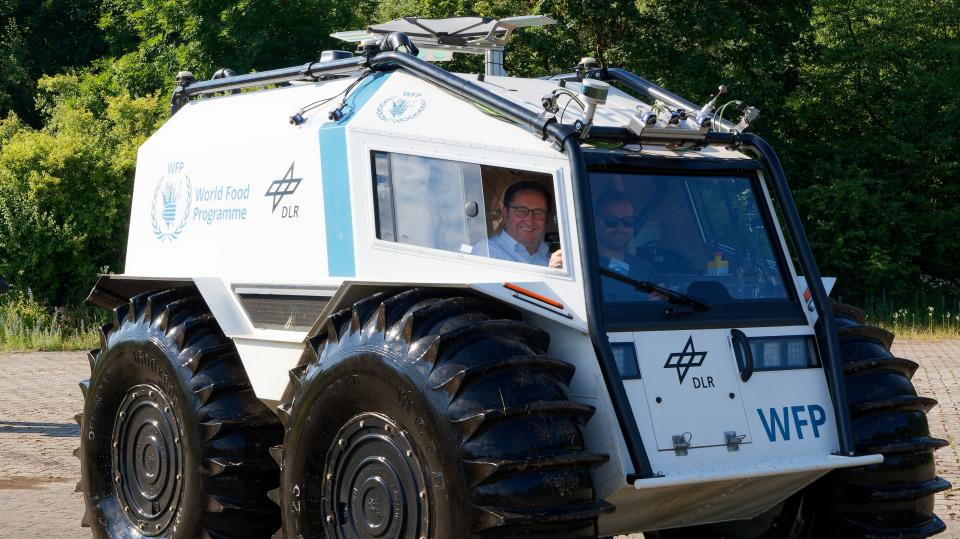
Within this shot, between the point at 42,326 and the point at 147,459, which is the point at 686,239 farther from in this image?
the point at 42,326

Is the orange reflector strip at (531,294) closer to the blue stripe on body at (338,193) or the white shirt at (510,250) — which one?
the white shirt at (510,250)

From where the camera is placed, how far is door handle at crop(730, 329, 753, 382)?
19.0ft

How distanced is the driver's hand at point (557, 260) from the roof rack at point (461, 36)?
8.02 feet

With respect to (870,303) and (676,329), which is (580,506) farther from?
(870,303)

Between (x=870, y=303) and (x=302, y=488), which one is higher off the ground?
(x=870, y=303)

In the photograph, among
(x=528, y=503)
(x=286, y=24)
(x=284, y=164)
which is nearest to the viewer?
(x=528, y=503)

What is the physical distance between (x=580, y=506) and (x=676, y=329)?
114 centimetres

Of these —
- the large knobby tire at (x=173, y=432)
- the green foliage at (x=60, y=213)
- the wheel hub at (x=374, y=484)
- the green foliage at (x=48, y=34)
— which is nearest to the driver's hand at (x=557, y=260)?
the wheel hub at (x=374, y=484)

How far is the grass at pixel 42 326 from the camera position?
22.0 m

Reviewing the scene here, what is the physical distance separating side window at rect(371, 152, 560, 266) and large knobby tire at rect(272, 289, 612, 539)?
544 millimetres

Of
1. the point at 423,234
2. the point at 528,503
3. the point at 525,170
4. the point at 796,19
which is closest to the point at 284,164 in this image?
the point at 423,234

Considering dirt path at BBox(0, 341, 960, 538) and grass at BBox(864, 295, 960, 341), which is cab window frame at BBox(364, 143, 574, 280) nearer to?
dirt path at BBox(0, 341, 960, 538)

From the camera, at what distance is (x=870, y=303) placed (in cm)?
2881

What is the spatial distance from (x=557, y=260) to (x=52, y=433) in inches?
327
